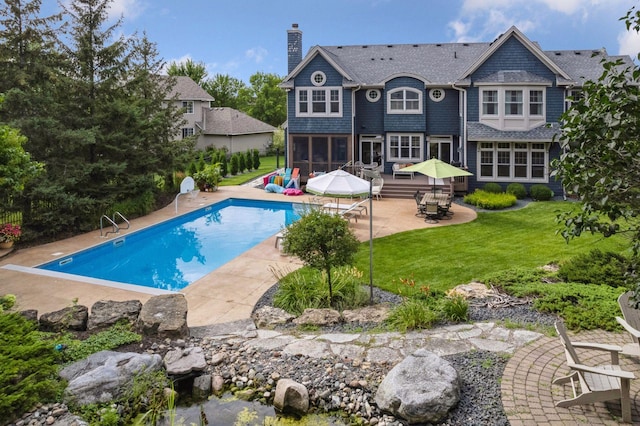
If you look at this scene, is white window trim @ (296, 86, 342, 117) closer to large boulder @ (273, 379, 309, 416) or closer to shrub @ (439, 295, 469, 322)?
shrub @ (439, 295, 469, 322)

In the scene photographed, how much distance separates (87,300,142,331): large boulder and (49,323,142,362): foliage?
0.21 meters

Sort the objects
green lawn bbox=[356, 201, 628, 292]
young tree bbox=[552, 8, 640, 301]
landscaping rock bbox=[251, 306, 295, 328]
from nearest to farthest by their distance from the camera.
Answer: young tree bbox=[552, 8, 640, 301] → landscaping rock bbox=[251, 306, 295, 328] → green lawn bbox=[356, 201, 628, 292]

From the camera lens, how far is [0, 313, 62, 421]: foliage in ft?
21.3

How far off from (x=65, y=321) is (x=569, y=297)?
9.14 meters

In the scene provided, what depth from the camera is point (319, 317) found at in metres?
9.83

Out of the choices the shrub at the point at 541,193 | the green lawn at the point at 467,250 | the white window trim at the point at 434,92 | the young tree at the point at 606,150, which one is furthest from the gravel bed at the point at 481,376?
the white window trim at the point at 434,92

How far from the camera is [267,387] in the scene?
25.4ft

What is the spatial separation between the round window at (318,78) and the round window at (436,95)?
5.54m

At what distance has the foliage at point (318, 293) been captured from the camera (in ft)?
36.2

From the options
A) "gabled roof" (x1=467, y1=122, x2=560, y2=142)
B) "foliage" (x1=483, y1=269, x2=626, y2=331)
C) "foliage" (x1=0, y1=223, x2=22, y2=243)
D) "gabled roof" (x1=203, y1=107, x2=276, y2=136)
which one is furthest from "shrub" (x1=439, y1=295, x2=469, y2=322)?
"gabled roof" (x1=203, y1=107, x2=276, y2=136)

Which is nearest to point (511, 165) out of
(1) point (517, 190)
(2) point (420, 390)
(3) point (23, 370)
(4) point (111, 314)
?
(1) point (517, 190)

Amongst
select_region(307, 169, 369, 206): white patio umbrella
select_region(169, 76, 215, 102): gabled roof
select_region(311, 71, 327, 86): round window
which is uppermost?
select_region(169, 76, 215, 102): gabled roof

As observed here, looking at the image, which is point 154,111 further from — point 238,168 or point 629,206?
point 629,206

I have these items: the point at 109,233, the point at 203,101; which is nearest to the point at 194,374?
the point at 109,233
